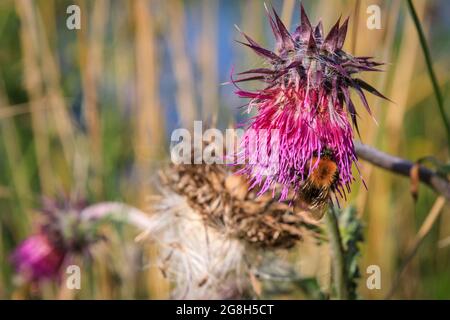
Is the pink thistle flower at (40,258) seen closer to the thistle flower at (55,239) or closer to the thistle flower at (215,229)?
the thistle flower at (55,239)

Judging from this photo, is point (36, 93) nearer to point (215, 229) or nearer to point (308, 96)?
point (215, 229)

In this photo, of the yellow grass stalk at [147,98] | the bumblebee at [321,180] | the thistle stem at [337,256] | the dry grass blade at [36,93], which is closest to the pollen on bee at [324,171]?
the bumblebee at [321,180]

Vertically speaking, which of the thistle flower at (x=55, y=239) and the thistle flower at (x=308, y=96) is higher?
the thistle flower at (x=308, y=96)

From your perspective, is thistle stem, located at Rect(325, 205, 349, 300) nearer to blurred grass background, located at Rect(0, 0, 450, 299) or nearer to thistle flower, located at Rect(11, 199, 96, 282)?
blurred grass background, located at Rect(0, 0, 450, 299)

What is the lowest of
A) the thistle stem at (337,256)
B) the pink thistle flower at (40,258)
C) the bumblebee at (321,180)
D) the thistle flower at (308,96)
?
the pink thistle flower at (40,258)

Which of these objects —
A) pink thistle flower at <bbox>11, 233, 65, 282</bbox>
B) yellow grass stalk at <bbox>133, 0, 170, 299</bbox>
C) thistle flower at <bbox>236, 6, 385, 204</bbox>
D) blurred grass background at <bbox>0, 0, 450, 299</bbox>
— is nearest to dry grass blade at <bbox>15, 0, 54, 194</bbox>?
blurred grass background at <bbox>0, 0, 450, 299</bbox>

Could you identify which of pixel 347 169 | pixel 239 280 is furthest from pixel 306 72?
pixel 239 280
